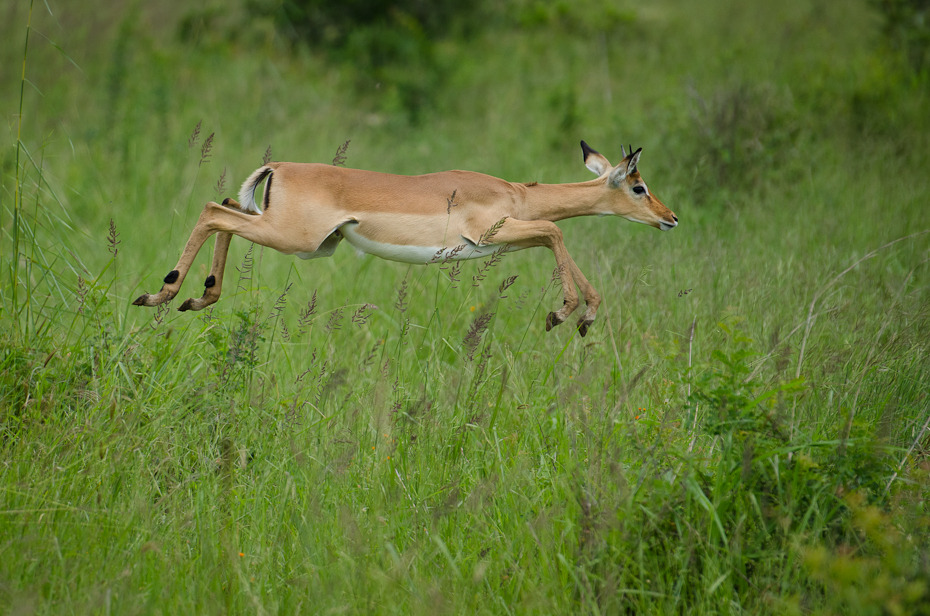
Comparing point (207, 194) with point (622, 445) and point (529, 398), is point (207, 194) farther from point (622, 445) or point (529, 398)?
point (622, 445)

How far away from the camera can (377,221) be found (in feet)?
10.6

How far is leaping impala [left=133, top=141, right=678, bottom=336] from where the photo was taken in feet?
10.2

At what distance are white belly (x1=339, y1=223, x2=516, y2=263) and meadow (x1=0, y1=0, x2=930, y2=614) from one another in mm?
229

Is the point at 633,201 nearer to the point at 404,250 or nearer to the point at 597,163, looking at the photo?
the point at 597,163

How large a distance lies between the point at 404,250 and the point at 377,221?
163 mm

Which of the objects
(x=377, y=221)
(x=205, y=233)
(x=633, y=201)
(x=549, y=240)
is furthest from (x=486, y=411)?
(x=205, y=233)

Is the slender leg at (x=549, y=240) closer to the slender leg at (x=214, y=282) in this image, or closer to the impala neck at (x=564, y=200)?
the impala neck at (x=564, y=200)

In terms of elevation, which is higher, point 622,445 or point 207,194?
point 207,194

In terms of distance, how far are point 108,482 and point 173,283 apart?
78cm

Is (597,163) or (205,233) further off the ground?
(597,163)

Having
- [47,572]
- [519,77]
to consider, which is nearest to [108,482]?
[47,572]

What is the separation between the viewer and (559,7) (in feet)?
50.8

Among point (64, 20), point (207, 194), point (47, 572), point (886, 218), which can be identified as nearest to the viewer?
point (47, 572)

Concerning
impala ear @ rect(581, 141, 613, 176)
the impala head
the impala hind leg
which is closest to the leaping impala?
the impala hind leg
